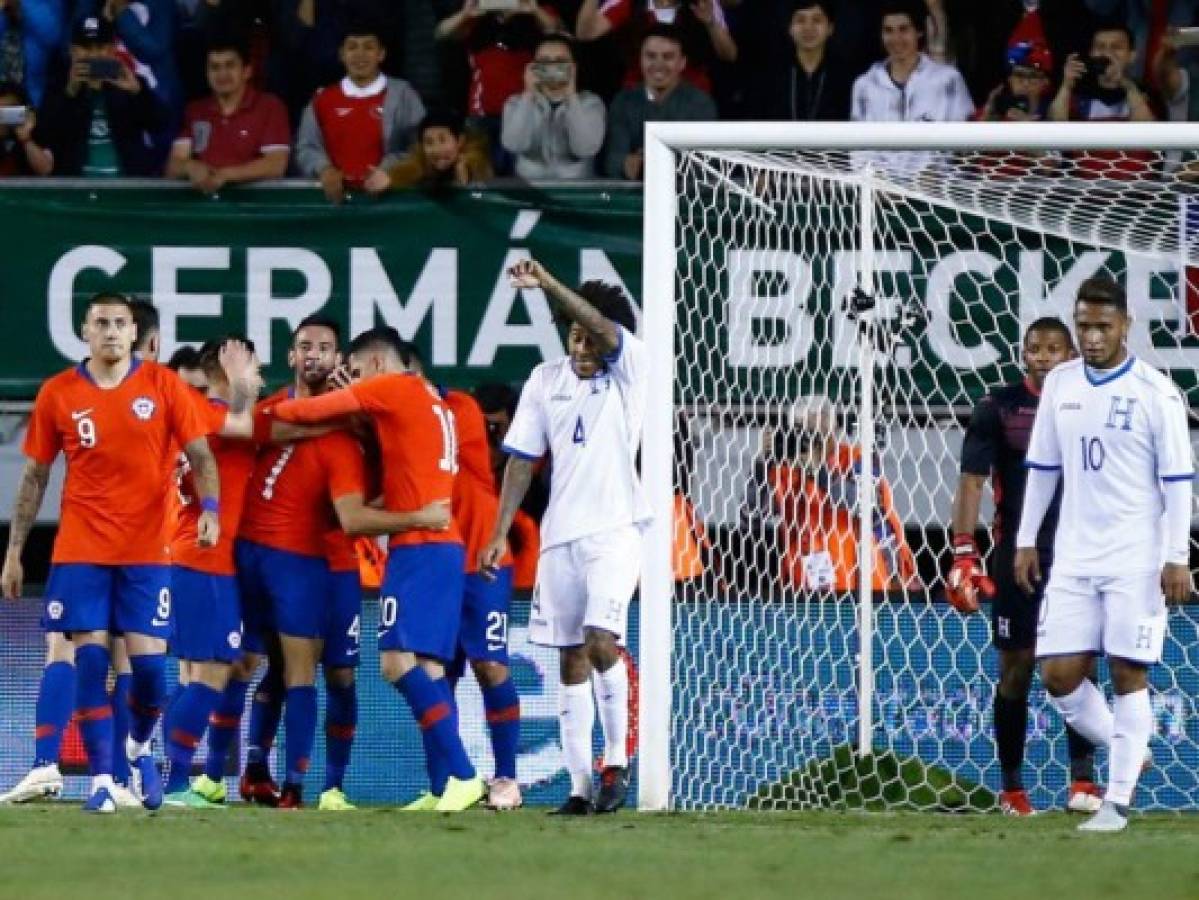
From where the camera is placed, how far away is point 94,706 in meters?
10.2

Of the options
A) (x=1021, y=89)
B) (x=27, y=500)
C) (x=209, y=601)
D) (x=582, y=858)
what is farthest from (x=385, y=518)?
(x=1021, y=89)

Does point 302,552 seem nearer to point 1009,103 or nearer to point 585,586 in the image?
point 585,586

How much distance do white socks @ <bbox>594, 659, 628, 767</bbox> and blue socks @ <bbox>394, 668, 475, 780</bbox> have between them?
679 mm

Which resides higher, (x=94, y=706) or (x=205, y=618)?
(x=205, y=618)

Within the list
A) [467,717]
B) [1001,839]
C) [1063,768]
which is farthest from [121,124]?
[1001,839]

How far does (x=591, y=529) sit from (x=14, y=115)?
5.09 meters

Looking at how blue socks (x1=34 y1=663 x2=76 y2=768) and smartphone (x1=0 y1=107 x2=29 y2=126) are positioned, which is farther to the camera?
smartphone (x1=0 y1=107 x2=29 y2=126)

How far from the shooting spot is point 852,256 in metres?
12.3

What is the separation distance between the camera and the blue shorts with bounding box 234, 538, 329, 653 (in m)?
11.3

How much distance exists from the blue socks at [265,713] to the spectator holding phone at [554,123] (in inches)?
136

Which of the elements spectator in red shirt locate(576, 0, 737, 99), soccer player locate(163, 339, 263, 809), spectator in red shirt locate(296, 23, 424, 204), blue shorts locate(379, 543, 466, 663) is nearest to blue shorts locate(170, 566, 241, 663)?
soccer player locate(163, 339, 263, 809)

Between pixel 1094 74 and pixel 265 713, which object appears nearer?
pixel 265 713

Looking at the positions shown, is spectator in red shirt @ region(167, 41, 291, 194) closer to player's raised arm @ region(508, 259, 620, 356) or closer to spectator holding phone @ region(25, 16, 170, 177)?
spectator holding phone @ region(25, 16, 170, 177)

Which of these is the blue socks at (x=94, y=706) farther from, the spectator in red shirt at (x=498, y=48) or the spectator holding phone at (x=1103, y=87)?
the spectator holding phone at (x=1103, y=87)
